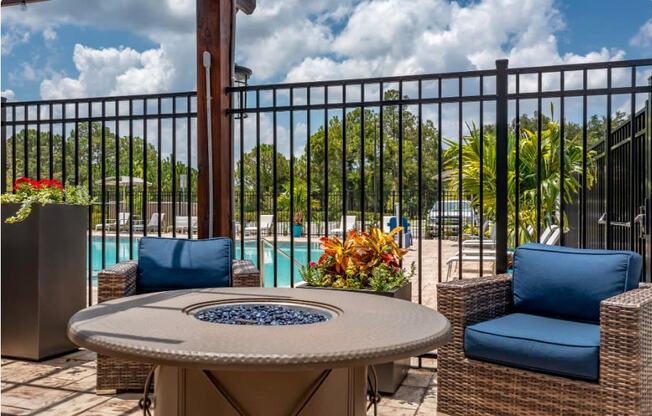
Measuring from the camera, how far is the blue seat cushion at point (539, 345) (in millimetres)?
2090

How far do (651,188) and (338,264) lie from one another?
6.01ft

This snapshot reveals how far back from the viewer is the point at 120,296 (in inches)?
110

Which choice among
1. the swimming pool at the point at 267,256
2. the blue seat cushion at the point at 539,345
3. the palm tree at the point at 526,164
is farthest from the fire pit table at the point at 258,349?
the swimming pool at the point at 267,256

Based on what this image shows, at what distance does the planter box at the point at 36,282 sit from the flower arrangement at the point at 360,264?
166 cm

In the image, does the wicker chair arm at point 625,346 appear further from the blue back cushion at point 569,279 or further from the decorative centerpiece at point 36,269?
the decorative centerpiece at point 36,269

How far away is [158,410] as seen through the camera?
1571 millimetres

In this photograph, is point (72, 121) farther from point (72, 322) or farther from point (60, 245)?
point (72, 322)

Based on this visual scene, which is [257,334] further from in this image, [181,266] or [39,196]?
[39,196]

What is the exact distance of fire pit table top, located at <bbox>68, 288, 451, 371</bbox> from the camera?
3.97 feet

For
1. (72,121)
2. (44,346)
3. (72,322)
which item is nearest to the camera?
(72,322)

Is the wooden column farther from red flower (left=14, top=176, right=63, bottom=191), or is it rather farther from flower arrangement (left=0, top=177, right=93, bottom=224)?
red flower (left=14, top=176, right=63, bottom=191)

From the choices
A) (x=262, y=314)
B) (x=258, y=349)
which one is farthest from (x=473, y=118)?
(x=258, y=349)

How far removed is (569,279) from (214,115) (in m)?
2.50

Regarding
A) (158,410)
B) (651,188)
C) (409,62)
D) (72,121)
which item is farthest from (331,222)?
(158,410)
